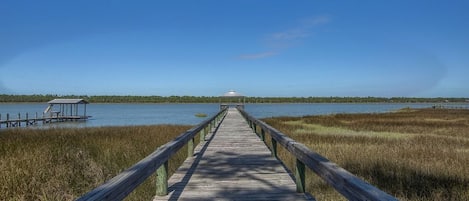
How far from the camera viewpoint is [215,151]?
9.09 meters

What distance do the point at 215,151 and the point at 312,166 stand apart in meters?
5.37

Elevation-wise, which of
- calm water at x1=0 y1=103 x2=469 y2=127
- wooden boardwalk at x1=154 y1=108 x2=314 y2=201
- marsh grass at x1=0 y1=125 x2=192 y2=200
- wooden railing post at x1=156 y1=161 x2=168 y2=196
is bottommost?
calm water at x1=0 y1=103 x2=469 y2=127

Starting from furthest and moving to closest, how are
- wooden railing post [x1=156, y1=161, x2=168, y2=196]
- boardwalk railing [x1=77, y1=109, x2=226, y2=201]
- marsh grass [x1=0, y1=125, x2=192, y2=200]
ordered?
1. marsh grass [x1=0, y1=125, x2=192, y2=200]
2. wooden railing post [x1=156, y1=161, x2=168, y2=196]
3. boardwalk railing [x1=77, y1=109, x2=226, y2=201]

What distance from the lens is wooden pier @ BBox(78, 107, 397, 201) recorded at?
2.77 meters

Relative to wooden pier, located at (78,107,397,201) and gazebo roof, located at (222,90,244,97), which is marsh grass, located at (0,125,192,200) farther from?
gazebo roof, located at (222,90,244,97)

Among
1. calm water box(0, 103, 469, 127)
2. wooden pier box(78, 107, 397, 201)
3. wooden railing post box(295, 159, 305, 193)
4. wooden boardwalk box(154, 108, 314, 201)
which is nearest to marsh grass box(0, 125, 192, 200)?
wooden boardwalk box(154, 108, 314, 201)

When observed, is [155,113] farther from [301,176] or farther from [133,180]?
[133,180]

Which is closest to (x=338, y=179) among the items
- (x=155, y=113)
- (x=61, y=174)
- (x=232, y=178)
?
(x=232, y=178)

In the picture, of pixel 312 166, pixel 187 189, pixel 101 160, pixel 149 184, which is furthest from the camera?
pixel 101 160

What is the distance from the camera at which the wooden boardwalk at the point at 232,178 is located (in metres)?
4.84

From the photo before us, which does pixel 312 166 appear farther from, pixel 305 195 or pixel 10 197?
pixel 10 197

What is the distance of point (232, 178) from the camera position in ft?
19.4

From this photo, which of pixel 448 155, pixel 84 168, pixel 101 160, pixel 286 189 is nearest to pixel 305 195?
pixel 286 189

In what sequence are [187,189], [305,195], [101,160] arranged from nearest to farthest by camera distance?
[305,195]
[187,189]
[101,160]
